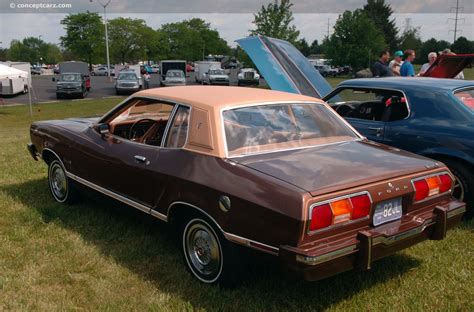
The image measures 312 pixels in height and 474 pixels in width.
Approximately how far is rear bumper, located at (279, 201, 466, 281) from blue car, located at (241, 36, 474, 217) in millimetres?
1710

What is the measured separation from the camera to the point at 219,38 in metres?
104

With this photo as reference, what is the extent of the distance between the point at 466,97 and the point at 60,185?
480 centimetres

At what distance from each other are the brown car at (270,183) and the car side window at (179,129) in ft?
0.04

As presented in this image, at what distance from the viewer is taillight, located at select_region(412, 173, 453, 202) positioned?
334 cm

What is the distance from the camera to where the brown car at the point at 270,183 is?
2.87 m

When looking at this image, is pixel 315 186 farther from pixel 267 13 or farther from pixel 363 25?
pixel 363 25

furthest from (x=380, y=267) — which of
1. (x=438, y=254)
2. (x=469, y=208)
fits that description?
(x=469, y=208)

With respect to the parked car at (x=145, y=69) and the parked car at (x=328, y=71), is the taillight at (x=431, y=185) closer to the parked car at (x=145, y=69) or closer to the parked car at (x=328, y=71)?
the parked car at (x=145, y=69)

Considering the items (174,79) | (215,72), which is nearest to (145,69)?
(215,72)

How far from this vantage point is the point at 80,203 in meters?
5.44

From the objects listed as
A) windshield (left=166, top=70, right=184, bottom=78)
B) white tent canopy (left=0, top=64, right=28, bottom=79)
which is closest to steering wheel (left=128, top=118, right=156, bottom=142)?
white tent canopy (left=0, top=64, right=28, bottom=79)

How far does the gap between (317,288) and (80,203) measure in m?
3.16

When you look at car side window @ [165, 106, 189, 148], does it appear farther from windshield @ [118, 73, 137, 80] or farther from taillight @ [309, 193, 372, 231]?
windshield @ [118, 73, 137, 80]

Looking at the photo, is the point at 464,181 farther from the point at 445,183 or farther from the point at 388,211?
the point at 388,211
